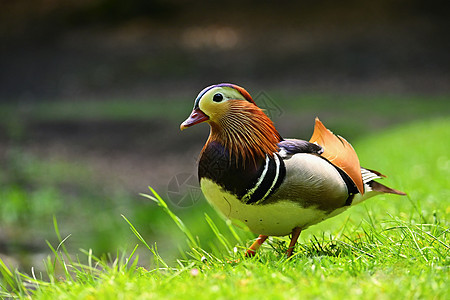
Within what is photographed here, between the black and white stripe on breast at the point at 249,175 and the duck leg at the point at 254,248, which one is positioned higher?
the black and white stripe on breast at the point at 249,175

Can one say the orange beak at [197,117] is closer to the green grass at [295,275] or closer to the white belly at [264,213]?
the white belly at [264,213]

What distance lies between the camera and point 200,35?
13.2 meters

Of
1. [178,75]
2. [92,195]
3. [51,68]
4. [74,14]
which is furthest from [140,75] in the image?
[92,195]

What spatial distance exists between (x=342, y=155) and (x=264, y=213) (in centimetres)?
38

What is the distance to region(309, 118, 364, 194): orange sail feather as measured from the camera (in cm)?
192

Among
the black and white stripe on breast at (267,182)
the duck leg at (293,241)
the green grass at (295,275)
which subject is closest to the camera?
the green grass at (295,275)

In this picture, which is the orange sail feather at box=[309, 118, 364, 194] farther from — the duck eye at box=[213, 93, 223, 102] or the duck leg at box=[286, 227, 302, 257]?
the duck eye at box=[213, 93, 223, 102]

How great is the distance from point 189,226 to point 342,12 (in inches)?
420

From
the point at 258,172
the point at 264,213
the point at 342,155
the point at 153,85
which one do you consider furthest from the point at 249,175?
the point at 153,85

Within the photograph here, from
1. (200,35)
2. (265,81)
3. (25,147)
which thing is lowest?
(25,147)

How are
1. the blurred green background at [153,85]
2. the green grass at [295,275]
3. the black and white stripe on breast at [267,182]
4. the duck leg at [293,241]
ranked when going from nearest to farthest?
the green grass at [295,275], the black and white stripe on breast at [267,182], the duck leg at [293,241], the blurred green background at [153,85]

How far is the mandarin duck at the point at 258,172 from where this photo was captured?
1.77 metres

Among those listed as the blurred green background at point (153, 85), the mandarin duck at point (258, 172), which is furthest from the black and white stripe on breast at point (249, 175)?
the blurred green background at point (153, 85)

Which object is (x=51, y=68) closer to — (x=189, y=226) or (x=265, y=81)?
(x=265, y=81)
